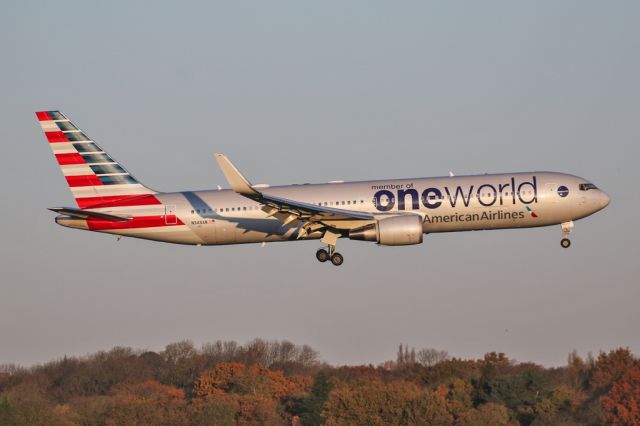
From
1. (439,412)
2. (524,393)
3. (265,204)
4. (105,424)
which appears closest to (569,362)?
(524,393)

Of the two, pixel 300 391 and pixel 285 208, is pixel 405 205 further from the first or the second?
pixel 300 391

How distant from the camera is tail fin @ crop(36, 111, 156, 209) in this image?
68.8 meters

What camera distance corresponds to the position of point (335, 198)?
6462 centimetres

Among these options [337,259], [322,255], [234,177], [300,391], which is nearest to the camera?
[234,177]

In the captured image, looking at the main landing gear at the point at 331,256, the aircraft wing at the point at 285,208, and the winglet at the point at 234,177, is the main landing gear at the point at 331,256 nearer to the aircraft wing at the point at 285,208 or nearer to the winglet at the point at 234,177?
the aircraft wing at the point at 285,208

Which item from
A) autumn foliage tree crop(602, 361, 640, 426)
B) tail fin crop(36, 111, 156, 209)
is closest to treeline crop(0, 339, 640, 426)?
autumn foliage tree crop(602, 361, 640, 426)

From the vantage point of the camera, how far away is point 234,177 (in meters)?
59.1

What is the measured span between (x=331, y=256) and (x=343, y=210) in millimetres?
2820

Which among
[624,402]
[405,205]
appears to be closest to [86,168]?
[405,205]

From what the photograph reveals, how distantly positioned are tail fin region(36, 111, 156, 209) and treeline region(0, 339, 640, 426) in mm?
28480

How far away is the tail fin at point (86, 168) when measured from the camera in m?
68.8

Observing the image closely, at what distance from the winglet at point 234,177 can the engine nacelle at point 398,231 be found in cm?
727

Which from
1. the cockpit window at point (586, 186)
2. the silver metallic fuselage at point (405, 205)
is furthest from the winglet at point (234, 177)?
→ the cockpit window at point (586, 186)

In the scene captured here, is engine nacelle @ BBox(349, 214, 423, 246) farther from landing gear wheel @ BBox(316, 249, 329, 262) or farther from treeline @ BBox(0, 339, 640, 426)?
treeline @ BBox(0, 339, 640, 426)
